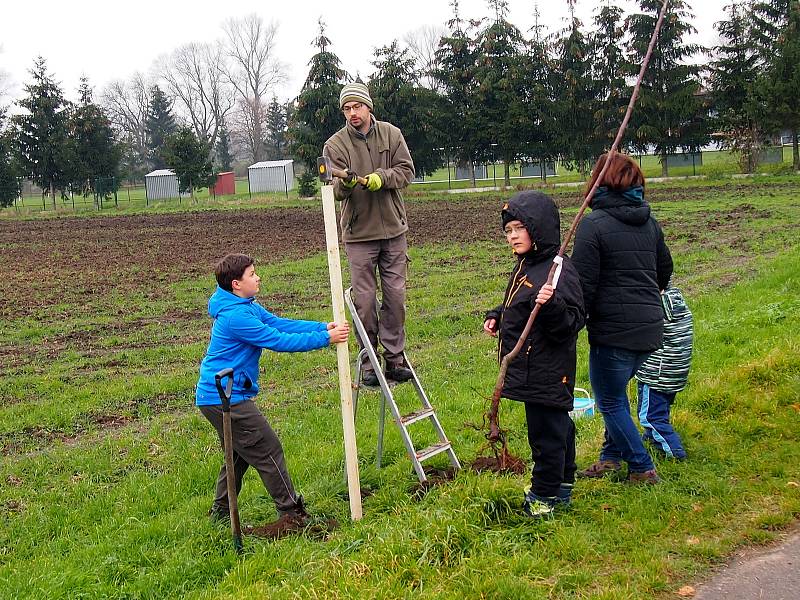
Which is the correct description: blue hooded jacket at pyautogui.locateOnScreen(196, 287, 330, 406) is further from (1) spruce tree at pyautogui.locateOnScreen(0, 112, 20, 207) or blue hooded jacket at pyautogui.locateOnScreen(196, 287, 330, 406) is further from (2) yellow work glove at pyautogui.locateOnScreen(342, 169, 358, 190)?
(1) spruce tree at pyautogui.locateOnScreen(0, 112, 20, 207)

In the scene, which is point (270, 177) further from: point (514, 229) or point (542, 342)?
point (542, 342)

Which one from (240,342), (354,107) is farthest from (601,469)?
(354,107)

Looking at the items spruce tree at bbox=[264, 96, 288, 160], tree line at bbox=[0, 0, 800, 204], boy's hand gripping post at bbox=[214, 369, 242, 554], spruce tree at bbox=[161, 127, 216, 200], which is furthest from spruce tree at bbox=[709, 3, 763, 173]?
spruce tree at bbox=[264, 96, 288, 160]

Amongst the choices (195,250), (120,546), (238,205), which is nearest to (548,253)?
(120,546)

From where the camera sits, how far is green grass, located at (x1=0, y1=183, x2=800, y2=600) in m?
4.14

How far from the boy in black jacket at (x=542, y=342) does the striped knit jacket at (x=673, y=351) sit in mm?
1214

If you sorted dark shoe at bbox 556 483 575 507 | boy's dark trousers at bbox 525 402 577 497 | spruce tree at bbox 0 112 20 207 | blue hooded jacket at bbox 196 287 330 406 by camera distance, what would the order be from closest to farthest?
boy's dark trousers at bbox 525 402 577 497
dark shoe at bbox 556 483 575 507
blue hooded jacket at bbox 196 287 330 406
spruce tree at bbox 0 112 20 207

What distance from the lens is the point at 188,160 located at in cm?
5166

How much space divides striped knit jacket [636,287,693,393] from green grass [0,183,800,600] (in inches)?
21.2

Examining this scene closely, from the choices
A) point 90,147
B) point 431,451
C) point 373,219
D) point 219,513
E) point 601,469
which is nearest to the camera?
point 601,469

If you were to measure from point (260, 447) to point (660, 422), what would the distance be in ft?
8.74

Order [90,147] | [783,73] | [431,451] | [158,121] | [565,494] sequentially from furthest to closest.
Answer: [158,121] → [90,147] → [783,73] → [431,451] → [565,494]

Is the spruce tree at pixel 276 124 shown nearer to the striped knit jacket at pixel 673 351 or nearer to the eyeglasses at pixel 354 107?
the eyeglasses at pixel 354 107

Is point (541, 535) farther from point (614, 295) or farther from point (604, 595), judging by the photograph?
point (614, 295)
